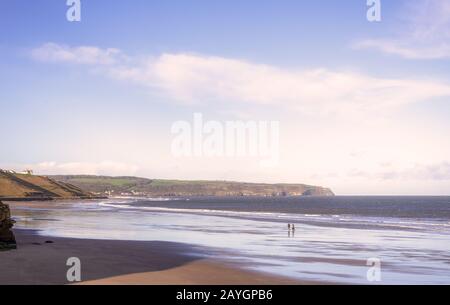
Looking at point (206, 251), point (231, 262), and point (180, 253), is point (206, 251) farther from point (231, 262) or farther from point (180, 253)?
point (231, 262)

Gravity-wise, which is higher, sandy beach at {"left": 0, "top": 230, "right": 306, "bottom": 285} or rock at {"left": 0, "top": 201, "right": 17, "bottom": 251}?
rock at {"left": 0, "top": 201, "right": 17, "bottom": 251}

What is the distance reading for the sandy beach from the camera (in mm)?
20172

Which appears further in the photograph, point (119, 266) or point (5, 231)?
point (5, 231)

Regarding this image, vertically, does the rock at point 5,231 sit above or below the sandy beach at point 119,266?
above

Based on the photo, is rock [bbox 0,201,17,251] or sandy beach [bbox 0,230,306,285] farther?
rock [bbox 0,201,17,251]

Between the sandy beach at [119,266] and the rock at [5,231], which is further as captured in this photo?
the rock at [5,231]

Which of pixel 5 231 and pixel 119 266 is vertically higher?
pixel 5 231

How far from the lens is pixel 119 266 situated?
24047 millimetres

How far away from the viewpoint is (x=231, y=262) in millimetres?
26859

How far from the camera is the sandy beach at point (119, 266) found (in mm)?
20172
